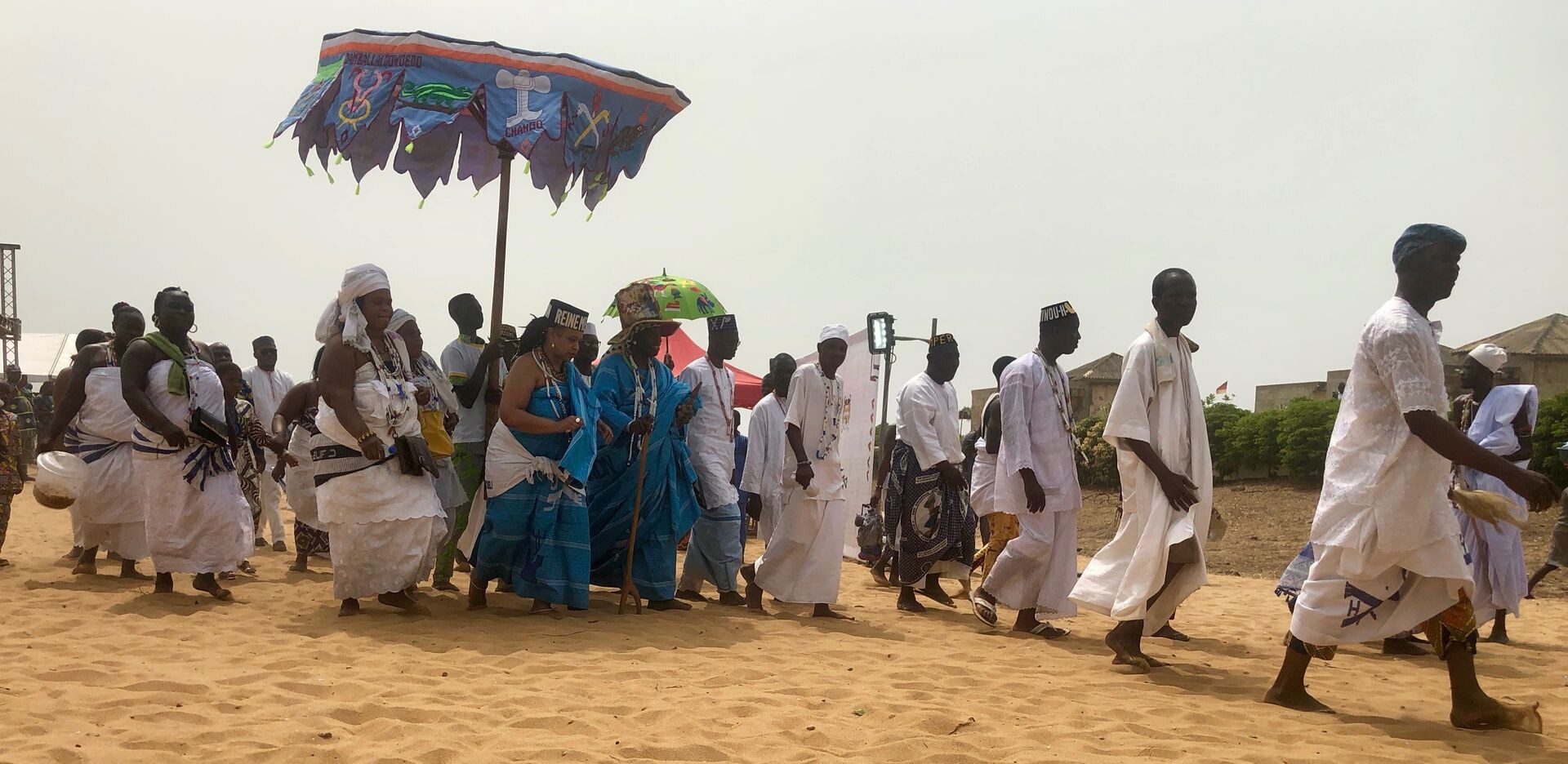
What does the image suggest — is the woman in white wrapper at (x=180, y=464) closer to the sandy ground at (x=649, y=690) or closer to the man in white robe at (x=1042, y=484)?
the sandy ground at (x=649, y=690)

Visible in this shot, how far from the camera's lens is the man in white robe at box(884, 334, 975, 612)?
862 cm

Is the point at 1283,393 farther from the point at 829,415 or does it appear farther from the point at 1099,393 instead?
the point at 829,415

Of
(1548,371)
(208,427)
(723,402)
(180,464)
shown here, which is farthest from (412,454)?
(1548,371)

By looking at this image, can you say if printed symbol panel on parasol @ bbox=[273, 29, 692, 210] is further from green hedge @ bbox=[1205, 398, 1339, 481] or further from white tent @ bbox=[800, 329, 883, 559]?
green hedge @ bbox=[1205, 398, 1339, 481]

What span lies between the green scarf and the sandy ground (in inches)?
48.8

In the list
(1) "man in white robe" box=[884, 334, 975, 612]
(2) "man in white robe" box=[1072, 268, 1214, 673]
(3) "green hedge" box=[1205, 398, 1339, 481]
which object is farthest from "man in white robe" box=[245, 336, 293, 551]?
(3) "green hedge" box=[1205, 398, 1339, 481]

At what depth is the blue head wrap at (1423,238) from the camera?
466cm

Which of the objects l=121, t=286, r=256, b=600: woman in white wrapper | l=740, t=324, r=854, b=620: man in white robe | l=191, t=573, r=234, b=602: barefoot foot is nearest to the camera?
l=121, t=286, r=256, b=600: woman in white wrapper

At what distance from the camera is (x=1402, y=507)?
446cm

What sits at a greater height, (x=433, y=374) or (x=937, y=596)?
(x=433, y=374)

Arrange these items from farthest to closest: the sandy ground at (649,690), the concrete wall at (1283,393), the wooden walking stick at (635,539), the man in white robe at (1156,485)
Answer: the concrete wall at (1283,393) < the wooden walking stick at (635,539) < the man in white robe at (1156,485) < the sandy ground at (649,690)

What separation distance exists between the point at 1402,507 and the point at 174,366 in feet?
21.2

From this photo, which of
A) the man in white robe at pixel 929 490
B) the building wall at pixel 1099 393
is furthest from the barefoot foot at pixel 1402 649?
the building wall at pixel 1099 393

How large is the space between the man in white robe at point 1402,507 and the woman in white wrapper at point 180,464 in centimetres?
592
